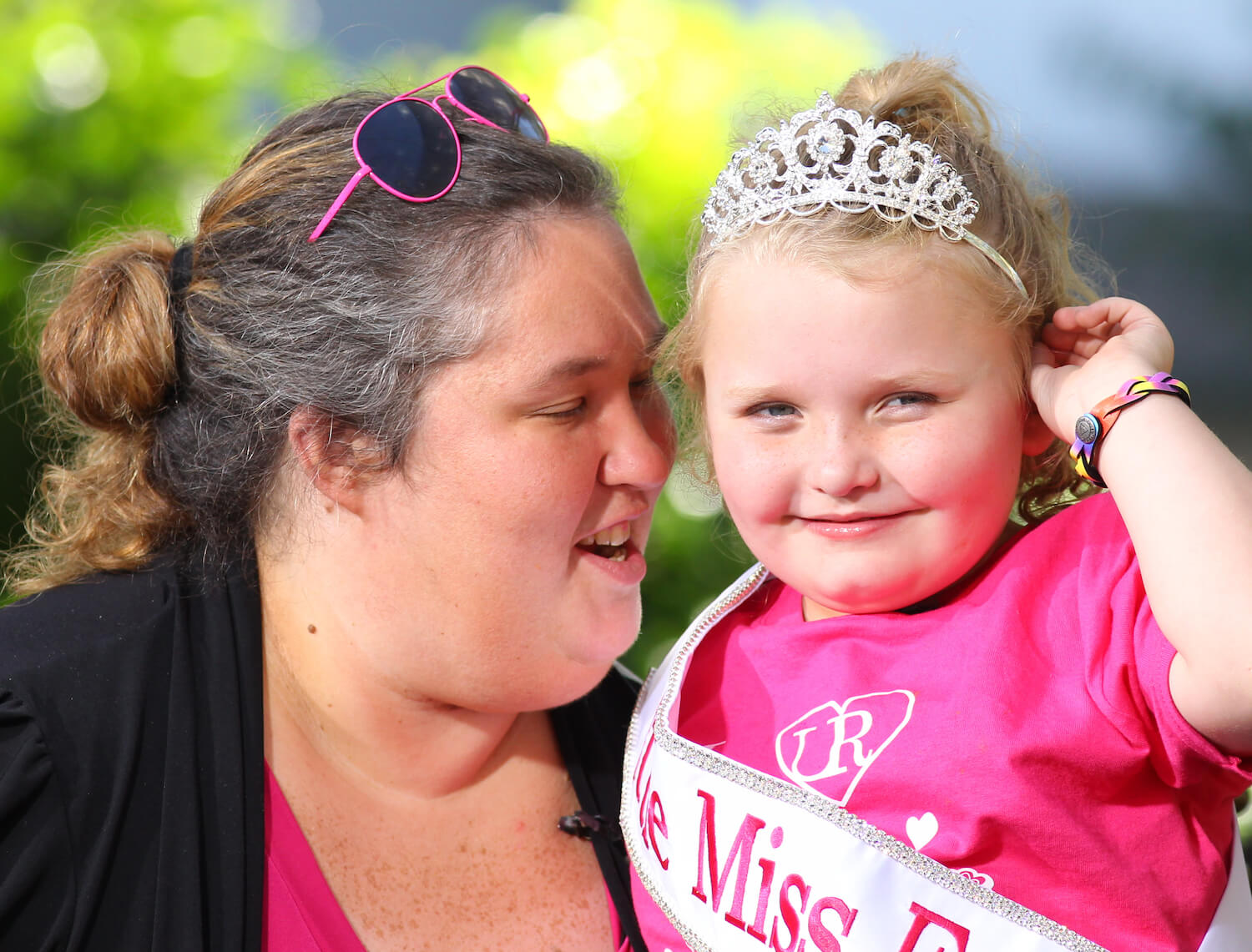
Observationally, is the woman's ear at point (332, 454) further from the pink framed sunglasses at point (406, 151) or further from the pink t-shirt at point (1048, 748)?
the pink t-shirt at point (1048, 748)

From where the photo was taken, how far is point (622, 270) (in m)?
2.41

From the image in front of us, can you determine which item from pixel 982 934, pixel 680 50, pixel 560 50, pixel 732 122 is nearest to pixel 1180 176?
pixel 680 50

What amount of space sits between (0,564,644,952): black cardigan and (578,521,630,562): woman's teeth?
65 centimetres

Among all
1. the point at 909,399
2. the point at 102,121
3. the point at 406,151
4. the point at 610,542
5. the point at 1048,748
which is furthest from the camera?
the point at 102,121

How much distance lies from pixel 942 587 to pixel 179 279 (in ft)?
5.37

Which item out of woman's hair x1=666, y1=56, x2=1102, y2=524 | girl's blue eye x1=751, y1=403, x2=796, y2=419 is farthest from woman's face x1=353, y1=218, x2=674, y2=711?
girl's blue eye x1=751, y1=403, x2=796, y2=419

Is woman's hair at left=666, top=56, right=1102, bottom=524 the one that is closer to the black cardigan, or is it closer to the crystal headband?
Result: the crystal headband

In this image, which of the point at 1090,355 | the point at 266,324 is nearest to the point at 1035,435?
the point at 1090,355

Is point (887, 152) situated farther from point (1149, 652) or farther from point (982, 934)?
point (982, 934)

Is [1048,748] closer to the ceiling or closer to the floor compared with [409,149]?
closer to the floor

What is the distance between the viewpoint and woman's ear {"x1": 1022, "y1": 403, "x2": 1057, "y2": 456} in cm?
197

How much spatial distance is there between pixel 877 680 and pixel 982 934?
15.5 inches

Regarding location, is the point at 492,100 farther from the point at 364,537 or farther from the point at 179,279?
the point at 364,537

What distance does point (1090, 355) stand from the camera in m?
1.98
